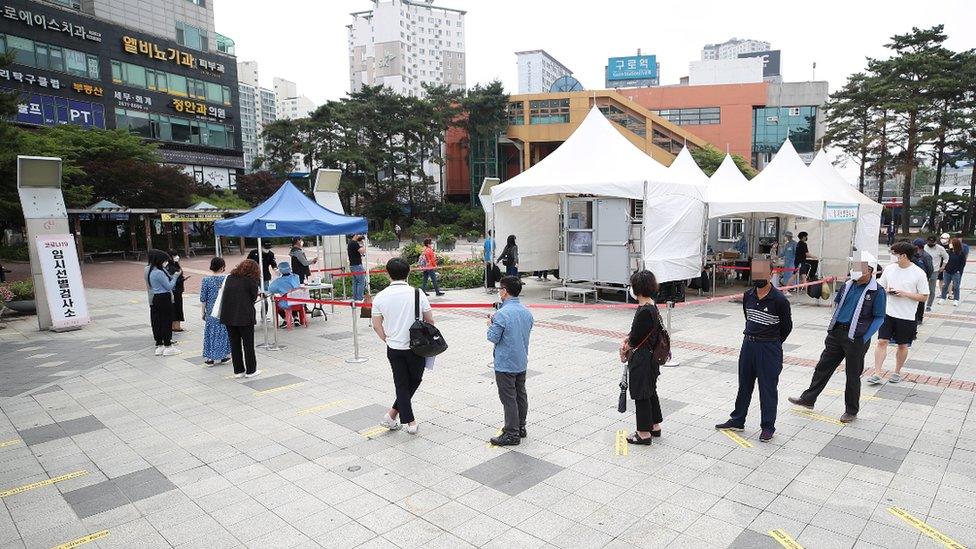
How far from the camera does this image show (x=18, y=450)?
18.1ft

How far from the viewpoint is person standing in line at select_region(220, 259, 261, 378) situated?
7.40m

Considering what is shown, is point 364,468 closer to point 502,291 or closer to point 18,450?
point 502,291

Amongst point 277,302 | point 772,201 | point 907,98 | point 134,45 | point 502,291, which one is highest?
point 134,45

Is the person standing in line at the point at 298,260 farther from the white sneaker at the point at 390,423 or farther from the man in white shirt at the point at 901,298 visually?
the man in white shirt at the point at 901,298

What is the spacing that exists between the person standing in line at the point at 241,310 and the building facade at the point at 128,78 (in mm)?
34424

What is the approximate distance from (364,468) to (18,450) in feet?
11.6

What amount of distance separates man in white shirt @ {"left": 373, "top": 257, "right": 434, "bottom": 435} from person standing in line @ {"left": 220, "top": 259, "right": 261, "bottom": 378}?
9.82 ft

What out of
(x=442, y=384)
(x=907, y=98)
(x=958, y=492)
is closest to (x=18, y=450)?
(x=442, y=384)

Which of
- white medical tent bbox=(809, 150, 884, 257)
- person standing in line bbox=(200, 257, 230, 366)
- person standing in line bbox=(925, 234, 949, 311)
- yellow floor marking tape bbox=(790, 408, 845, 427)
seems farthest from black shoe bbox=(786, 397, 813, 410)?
white medical tent bbox=(809, 150, 884, 257)

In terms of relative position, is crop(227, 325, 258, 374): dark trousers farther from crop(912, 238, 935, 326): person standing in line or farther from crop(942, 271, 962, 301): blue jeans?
crop(942, 271, 962, 301): blue jeans

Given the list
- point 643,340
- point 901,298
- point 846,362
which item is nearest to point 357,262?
point 643,340

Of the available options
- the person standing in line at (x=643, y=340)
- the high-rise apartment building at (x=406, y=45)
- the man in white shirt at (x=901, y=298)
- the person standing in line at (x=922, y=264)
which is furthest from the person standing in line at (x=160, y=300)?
the high-rise apartment building at (x=406, y=45)

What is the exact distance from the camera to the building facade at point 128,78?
1390 inches

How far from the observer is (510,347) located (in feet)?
16.2
